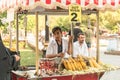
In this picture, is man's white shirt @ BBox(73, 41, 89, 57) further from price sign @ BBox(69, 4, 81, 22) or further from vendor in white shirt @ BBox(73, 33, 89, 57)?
price sign @ BBox(69, 4, 81, 22)

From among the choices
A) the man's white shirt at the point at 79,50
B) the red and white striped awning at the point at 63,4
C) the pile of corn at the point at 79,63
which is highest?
the red and white striped awning at the point at 63,4

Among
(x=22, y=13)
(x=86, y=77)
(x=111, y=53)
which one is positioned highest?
(x=22, y=13)

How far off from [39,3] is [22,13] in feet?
7.51

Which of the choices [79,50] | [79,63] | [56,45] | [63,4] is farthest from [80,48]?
[63,4]

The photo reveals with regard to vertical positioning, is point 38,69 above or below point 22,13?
below

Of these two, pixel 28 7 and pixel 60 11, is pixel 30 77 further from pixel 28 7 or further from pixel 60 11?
pixel 60 11

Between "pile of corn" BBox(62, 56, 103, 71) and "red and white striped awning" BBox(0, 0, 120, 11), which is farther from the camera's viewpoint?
"pile of corn" BBox(62, 56, 103, 71)

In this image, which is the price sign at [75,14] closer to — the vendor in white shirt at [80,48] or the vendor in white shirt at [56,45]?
the vendor in white shirt at [56,45]

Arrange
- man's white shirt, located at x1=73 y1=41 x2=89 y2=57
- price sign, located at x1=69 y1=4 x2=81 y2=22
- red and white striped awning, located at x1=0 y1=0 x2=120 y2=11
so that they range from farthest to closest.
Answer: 1. man's white shirt, located at x1=73 y1=41 x2=89 y2=57
2. price sign, located at x1=69 y1=4 x2=81 y2=22
3. red and white striped awning, located at x1=0 y1=0 x2=120 y2=11

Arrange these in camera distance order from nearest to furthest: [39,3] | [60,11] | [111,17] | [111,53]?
[39,3] < [60,11] < [111,53] < [111,17]

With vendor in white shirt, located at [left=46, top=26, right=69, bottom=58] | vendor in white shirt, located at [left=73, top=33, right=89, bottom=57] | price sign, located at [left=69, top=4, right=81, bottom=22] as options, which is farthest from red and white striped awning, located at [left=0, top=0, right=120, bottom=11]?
vendor in white shirt, located at [left=73, top=33, right=89, bottom=57]

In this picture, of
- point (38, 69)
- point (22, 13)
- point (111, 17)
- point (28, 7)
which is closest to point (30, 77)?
point (38, 69)

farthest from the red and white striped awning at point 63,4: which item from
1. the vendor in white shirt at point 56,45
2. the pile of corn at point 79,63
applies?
the pile of corn at point 79,63

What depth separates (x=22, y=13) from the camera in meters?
8.98
